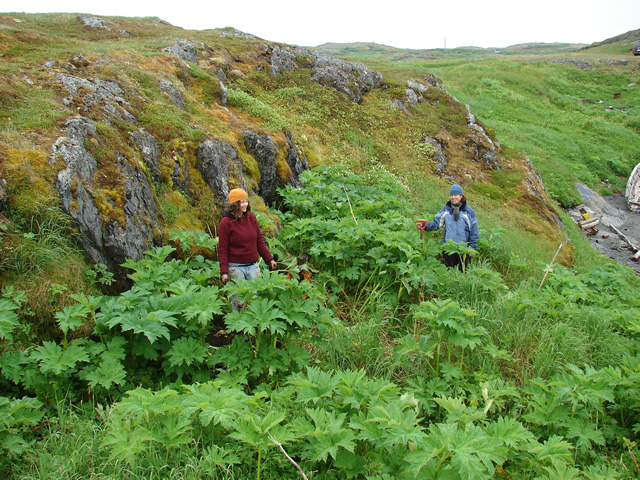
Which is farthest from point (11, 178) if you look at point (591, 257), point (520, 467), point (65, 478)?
point (591, 257)

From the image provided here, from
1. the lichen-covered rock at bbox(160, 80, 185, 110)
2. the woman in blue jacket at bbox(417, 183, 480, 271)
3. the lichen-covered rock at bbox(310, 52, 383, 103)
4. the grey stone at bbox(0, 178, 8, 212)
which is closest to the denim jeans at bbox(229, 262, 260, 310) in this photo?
the grey stone at bbox(0, 178, 8, 212)

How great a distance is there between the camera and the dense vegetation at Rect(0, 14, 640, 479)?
104 inches

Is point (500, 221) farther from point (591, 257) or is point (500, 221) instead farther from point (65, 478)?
point (65, 478)

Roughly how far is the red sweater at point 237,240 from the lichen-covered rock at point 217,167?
187 centimetres

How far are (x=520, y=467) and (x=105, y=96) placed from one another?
284 inches

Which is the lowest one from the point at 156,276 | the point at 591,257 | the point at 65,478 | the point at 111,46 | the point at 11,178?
the point at 591,257

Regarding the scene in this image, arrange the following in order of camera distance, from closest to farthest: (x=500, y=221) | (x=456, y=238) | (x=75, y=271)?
(x=75, y=271) → (x=456, y=238) → (x=500, y=221)

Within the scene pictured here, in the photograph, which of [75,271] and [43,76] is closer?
[75,271]

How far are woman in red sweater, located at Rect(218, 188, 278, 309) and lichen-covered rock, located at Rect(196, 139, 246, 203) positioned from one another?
6.13 ft

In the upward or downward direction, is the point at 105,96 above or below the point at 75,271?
above

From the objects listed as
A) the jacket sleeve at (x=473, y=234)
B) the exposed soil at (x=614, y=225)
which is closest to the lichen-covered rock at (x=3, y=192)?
the jacket sleeve at (x=473, y=234)

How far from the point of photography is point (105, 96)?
6348 millimetres

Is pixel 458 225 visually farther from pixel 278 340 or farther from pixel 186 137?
pixel 186 137

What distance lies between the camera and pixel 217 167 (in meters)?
6.79
